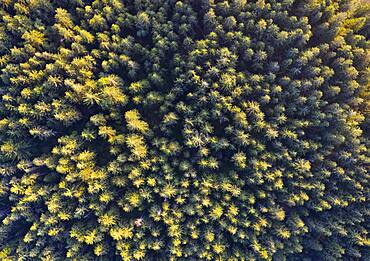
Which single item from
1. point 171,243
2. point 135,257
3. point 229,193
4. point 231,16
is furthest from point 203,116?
point 135,257

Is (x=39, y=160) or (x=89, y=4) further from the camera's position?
(x=89, y=4)

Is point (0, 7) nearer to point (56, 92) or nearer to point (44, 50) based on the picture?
point (44, 50)

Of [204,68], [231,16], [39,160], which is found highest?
[231,16]

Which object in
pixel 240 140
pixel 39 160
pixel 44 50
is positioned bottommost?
pixel 39 160

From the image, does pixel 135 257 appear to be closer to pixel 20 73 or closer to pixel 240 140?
pixel 240 140

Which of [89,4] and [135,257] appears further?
[89,4]

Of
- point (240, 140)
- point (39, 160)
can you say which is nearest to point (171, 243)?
point (240, 140)

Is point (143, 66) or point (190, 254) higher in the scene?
point (143, 66)
